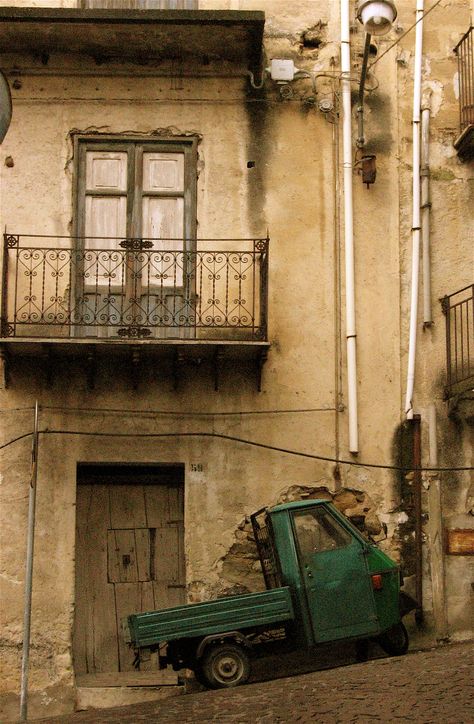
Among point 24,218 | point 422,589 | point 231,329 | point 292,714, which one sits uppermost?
point 24,218

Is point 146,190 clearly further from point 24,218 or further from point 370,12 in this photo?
point 370,12

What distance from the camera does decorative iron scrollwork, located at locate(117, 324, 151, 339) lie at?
38.5 ft

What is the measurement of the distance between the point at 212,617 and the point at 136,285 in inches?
151

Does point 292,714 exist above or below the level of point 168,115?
below

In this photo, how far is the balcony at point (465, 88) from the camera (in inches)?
499

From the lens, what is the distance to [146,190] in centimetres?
1260

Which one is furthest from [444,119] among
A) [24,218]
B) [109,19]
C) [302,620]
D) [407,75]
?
[302,620]

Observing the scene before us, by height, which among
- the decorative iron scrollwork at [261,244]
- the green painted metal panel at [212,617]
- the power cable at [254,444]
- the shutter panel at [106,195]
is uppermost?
the shutter panel at [106,195]

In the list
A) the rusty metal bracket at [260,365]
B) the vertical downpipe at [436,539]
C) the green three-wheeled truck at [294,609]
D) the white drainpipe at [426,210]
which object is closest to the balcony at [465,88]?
the white drainpipe at [426,210]

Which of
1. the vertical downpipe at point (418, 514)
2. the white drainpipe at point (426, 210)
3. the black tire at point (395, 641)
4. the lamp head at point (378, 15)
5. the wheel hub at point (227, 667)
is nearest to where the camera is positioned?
the wheel hub at point (227, 667)

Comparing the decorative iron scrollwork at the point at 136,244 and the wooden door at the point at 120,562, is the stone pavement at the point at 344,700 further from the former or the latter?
the decorative iron scrollwork at the point at 136,244

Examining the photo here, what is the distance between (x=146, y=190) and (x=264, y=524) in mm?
3923

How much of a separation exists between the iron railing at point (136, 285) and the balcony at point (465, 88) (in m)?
2.57

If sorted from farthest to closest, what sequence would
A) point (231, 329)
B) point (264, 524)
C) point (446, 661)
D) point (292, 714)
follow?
point (231, 329)
point (264, 524)
point (446, 661)
point (292, 714)
